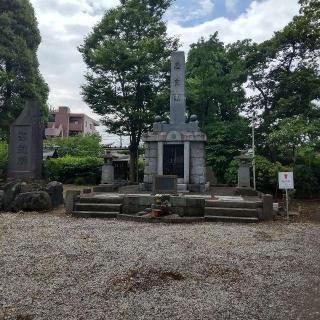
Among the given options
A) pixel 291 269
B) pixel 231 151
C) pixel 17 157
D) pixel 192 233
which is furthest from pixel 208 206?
pixel 231 151

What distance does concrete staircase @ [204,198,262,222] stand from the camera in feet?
32.3

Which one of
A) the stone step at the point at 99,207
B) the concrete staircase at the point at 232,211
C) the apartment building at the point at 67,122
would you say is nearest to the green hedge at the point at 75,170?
the stone step at the point at 99,207

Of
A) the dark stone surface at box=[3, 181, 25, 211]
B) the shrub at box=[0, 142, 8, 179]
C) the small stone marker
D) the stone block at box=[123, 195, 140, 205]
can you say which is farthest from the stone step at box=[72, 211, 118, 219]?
the shrub at box=[0, 142, 8, 179]

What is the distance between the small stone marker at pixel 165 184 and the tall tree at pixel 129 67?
9185 mm

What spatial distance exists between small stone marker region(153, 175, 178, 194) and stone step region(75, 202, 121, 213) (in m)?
2.01

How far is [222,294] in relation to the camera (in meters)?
4.36

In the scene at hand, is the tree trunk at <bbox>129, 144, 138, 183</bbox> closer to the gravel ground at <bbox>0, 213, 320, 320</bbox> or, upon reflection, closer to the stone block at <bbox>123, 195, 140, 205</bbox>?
the stone block at <bbox>123, 195, 140, 205</bbox>

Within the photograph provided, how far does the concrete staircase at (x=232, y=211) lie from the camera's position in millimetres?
9832

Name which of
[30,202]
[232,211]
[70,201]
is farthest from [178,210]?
[30,202]

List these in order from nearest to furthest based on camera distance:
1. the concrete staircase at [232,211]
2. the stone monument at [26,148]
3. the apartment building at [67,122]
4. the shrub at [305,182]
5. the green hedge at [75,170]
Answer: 1. the concrete staircase at [232,211]
2. the stone monument at [26,148]
3. the shrub at [305,182]
4. the green hedge at [75,170]
5. the apartment building at [67,122]

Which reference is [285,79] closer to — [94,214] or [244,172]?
[244,172]

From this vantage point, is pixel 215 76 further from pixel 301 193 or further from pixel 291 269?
pixel 291 269

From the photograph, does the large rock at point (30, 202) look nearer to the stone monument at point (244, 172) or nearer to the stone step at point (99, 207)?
the stone step at point (99, 207)

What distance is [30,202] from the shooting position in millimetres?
11383
